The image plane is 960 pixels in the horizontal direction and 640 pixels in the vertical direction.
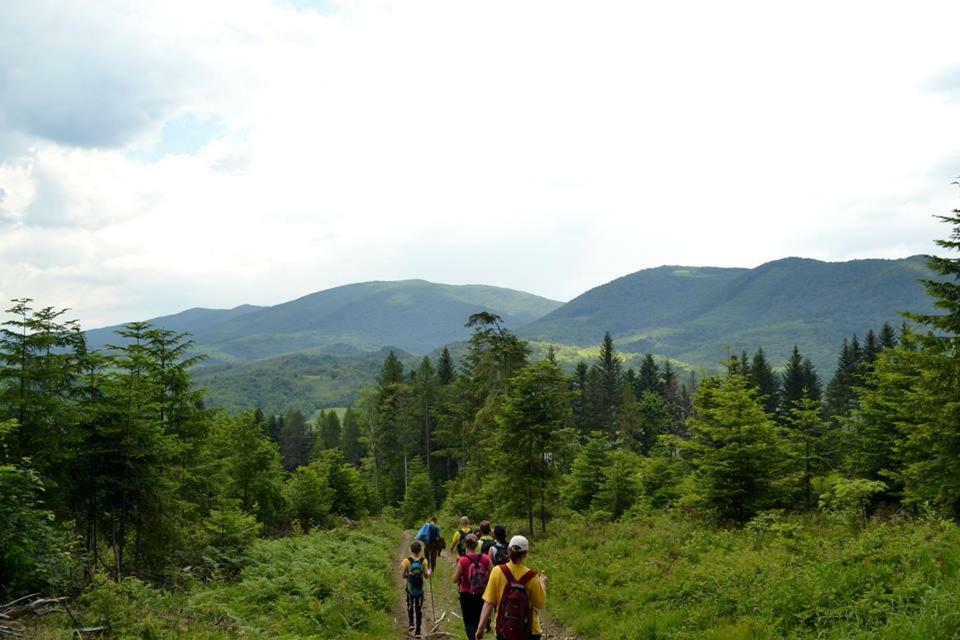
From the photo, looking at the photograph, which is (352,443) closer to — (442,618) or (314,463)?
(314,463)

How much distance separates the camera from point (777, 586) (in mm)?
10906

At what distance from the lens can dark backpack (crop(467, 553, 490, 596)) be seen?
10.7 m

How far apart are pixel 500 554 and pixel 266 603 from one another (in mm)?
7510

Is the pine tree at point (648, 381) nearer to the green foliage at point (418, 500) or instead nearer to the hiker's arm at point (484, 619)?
the green foliage at point (418, 500)

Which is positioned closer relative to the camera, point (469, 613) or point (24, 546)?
point (24, 546)

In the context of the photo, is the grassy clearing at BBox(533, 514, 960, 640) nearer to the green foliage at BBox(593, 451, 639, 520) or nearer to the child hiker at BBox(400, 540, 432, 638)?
the child hiker at BBox(400, 540, 432, 638)

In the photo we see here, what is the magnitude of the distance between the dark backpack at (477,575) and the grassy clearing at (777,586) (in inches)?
127

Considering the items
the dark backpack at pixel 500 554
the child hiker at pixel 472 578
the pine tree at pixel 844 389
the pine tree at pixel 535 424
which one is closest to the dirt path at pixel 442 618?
the child hiker at pixel 472 578

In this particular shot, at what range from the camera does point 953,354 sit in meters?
15.7

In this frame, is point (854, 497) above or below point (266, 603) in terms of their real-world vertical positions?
above

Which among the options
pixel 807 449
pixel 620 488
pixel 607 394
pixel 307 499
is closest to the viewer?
pixel 807 449

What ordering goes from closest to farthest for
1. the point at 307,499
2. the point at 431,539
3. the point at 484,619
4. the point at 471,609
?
the point at 484,619
the point at 471,609
the point at 431,539
the point at 307,499

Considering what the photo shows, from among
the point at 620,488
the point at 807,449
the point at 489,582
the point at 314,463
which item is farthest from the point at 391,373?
the point at 489,582

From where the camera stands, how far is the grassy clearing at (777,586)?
8914 mm
